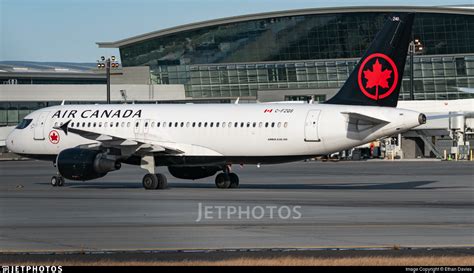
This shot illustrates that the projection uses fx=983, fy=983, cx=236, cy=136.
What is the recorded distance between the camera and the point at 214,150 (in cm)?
4162

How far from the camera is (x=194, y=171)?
4316 cm

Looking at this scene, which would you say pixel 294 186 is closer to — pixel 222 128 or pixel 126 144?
pixel 222 128

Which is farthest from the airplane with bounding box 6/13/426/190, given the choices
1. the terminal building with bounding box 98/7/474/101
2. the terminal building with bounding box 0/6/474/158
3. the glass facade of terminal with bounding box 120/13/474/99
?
the glass facade of terminal with bounding box 120/13/474/99

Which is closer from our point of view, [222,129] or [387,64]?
[387,64]

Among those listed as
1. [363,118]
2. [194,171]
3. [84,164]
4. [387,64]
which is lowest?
[194,171]

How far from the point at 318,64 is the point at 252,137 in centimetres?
8571

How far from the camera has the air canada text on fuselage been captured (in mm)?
43812

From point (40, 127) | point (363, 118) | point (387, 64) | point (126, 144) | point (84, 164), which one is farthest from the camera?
point (40, 127)

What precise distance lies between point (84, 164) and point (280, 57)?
89021mm

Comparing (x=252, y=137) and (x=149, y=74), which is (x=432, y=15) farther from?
(x=252, y=137)

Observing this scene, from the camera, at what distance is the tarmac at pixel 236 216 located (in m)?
20.1

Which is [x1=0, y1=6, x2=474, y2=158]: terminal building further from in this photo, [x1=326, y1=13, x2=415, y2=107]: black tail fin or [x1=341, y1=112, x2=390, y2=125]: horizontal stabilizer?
[x1=341, y1=112, x2=390, y2=125]: horizontal stabilizer

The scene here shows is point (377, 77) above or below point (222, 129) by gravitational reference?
above

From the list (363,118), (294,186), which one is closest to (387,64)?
(363,118)
